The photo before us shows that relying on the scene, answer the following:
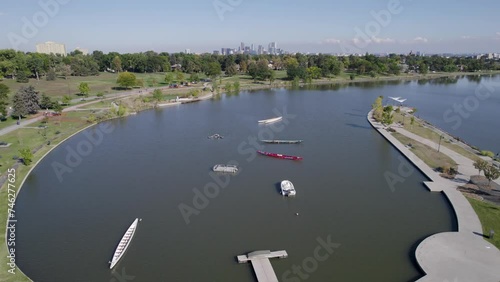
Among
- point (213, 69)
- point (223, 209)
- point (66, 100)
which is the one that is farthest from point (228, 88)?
point (223, 209)

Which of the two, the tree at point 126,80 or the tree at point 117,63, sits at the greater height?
the tree at point 117,63

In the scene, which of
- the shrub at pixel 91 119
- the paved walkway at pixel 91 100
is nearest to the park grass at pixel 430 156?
the shrub at pixel 91 119

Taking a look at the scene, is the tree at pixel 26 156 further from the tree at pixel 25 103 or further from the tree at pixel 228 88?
the tree at pixel 228 88

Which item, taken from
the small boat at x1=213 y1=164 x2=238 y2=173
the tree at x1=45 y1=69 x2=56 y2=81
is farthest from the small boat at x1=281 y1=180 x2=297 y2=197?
the tree at x1=45 y1=69 x2=56 y2=81

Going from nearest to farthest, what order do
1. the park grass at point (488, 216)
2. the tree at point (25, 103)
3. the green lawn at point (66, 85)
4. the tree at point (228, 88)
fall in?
1. the park grass at point (488, 216)
2. the tree at point (25, 103)
3. the green lawn at point (66, 85)
4. the tree at point (228, 88)

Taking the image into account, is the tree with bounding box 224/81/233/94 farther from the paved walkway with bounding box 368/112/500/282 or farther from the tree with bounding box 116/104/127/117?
the paved walkway with bounding box 368/112/500/282

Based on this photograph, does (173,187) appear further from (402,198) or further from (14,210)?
(402,198)
